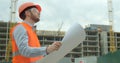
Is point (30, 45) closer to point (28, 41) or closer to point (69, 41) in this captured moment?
point (28, 41)

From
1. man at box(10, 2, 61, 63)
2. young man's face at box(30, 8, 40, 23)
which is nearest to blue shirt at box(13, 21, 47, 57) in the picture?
man at box(10, 2, 61, 63)

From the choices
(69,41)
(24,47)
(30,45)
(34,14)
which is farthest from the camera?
(34,14)

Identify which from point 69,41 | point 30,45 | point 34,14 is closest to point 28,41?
point 30,45

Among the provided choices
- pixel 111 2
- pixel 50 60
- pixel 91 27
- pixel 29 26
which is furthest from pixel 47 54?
pixel 91 27

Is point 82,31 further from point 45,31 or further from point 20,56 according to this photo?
point 45,31

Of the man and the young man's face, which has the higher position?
the young man's face

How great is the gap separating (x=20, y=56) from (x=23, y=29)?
0.85ft

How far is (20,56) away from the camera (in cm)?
341

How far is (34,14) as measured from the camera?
359 centimetres

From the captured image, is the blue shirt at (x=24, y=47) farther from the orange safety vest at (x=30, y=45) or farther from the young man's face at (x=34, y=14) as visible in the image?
the young man's face at (x=34, y=14)

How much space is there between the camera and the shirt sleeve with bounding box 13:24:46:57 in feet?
10.7

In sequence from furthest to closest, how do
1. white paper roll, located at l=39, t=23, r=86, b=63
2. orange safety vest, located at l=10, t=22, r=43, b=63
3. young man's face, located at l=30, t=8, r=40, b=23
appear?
young man's face, located at l=30, t=8, r=40, b=23 < orange safety vest, located at l=10, t=22, r=43, b=63 < white paper roll, located at l=39, t=23, r=86, b=63

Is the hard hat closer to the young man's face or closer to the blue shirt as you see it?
the young man's face

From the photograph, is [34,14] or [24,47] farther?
[34,14]
